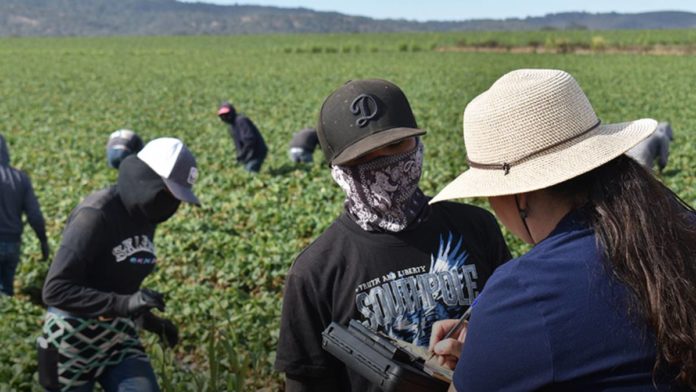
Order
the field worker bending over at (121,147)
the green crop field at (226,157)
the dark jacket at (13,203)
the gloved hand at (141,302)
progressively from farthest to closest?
the field worker bending over at (121,147)
the dark jacket at (13,203)
the green crop field at (226,157)
the gloved hand at (141,302)

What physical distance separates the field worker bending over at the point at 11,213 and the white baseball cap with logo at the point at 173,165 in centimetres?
365

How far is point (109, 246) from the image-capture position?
360 centimetres

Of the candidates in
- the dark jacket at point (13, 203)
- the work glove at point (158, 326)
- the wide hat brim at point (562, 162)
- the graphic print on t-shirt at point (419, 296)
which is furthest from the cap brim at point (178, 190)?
the dark jacket at point (13, 203)

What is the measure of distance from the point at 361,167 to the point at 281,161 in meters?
13.2

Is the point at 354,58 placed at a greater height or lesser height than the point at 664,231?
lesser

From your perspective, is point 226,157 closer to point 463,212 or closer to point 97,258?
point 97,258

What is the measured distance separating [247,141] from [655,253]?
12776mm

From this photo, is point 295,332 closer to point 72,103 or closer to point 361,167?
point 361,167

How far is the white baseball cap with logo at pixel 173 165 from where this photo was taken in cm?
361

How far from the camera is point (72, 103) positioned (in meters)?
29.1

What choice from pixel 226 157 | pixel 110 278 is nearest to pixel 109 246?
pixel 110 278

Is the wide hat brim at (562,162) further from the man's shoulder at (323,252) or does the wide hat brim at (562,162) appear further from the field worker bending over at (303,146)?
the field worker bending over at (303,146)

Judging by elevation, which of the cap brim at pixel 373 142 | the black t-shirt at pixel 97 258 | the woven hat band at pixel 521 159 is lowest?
the black t-shirt at pixel 97 258

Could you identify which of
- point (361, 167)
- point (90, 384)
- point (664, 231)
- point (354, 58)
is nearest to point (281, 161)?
point (90, 384)
